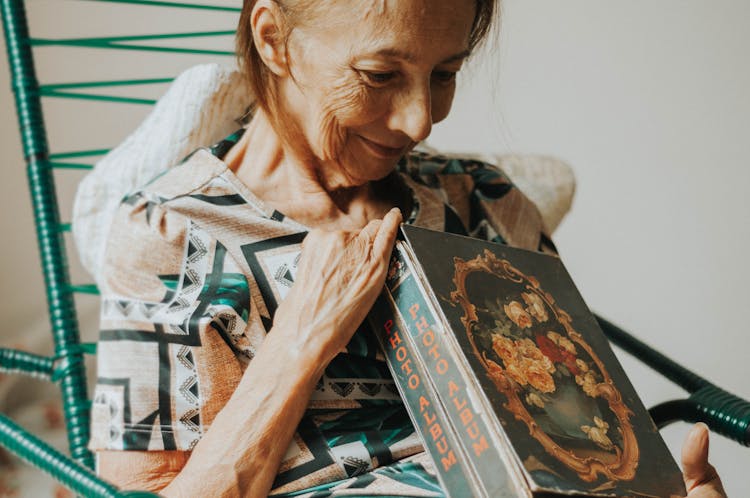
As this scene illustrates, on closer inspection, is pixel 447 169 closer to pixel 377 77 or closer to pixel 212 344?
pixel 377 77

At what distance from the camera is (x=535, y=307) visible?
753 mm

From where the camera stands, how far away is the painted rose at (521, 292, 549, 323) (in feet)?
2.44

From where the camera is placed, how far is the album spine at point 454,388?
592mm

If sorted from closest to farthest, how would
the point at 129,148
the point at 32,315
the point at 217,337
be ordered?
1. the point at 217,337
2. the point at 129,148
3. the point at 32,315

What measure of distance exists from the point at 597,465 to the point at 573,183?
632mm

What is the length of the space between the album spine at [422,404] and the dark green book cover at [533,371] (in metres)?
0.01

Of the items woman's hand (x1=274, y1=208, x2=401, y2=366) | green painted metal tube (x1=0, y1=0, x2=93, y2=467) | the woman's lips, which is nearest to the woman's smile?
the woman's lips

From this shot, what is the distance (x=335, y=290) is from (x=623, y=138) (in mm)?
1102

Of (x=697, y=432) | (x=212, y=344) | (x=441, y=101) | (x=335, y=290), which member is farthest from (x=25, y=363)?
(x=697, y=432)

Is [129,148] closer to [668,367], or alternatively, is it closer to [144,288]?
[144,288]

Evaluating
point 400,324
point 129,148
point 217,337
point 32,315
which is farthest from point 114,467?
point 32,315

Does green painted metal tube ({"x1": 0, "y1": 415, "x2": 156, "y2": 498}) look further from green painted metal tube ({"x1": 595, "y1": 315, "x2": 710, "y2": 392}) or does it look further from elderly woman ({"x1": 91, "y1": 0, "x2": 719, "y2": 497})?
green painted metal tube ({"x1": 595, "y1": 315, "x2": 710, "y2": 392})

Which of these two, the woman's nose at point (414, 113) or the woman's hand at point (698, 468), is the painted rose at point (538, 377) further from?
the woman's nose at point (414, 113)

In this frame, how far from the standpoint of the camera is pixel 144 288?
76 cm
